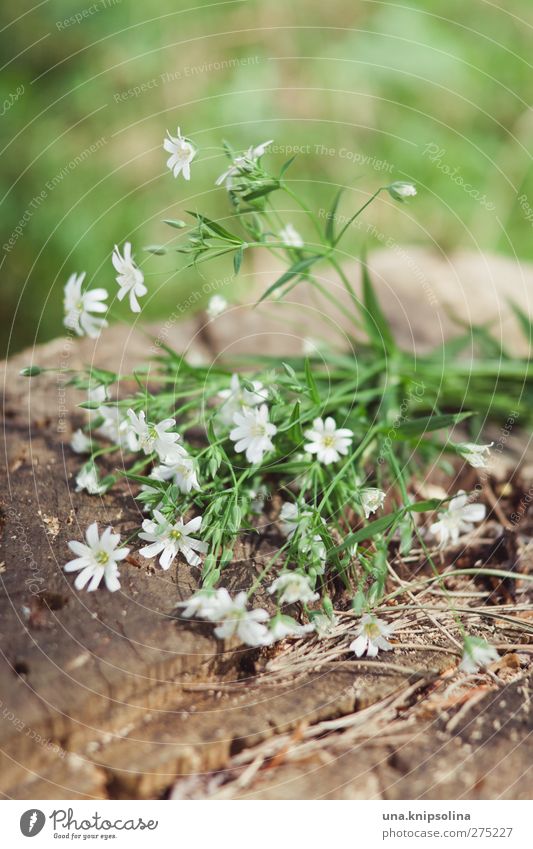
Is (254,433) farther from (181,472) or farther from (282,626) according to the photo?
(282,626)

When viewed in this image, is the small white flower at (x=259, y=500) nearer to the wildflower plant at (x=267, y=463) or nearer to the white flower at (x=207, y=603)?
the wildflower plant at (x=267, y=463)

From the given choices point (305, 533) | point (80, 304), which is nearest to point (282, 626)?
point (305, 533)

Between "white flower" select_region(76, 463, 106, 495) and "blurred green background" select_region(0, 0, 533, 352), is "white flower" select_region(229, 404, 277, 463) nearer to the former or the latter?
"white flower" select_region(76, 463, 106, 495)

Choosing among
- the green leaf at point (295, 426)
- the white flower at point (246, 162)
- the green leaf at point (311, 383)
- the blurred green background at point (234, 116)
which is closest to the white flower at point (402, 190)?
the white flower at point (246, 162)
